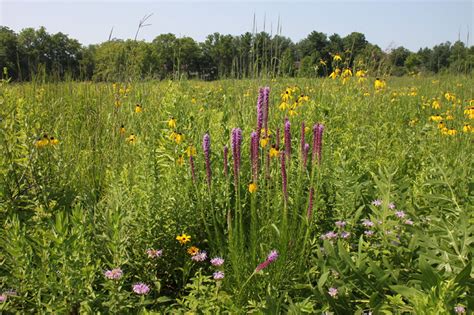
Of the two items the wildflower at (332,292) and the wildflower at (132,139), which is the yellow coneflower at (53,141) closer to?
the wildflower at (132,139)

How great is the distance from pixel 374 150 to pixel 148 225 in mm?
1937

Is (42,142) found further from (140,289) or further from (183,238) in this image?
(140,289)

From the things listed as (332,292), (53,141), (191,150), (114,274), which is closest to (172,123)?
(191,150)

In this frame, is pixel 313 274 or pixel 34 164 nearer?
pixel 313 274

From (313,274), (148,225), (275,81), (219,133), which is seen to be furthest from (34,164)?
(275,81)

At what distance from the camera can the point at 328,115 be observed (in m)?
3.47

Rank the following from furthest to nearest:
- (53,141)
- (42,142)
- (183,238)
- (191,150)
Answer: (53,141), (42,142), (191,150), (183,238)

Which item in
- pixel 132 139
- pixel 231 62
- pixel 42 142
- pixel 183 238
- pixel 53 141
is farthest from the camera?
pixel 231 62

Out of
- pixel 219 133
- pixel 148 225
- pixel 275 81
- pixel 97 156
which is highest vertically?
pixel 275 81

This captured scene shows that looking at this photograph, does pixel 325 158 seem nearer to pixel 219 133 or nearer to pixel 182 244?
pixel 219 133

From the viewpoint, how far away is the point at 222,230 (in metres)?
2.16

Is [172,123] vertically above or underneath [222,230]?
above

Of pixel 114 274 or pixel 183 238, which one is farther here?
pixel 183 238

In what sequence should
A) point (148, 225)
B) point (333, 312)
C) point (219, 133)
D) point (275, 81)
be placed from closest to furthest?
1. point (333, 312)
2. point (148, 225)
3. point (219, 133)
4. point (275, 81)
